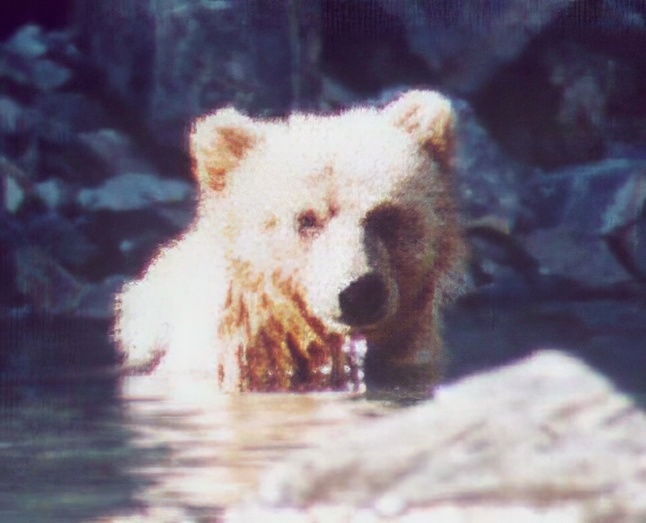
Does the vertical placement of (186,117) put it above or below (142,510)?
above

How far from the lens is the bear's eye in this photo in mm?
2123

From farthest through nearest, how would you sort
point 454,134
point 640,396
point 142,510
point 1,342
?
point 1,342, point 454,134, point 640,396, point 142,510

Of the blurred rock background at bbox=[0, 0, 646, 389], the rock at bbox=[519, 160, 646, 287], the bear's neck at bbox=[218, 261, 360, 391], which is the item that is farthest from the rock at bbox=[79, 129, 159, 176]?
the rock at bbox=[519, 160, 646, 287]

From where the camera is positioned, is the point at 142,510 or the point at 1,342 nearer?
the point at 142,510

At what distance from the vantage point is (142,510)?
1723 millimetres

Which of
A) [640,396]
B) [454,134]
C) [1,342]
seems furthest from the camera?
[1,342]

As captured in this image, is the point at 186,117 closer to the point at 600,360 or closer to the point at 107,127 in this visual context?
the point at 107,127

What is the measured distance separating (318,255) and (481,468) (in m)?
0.55

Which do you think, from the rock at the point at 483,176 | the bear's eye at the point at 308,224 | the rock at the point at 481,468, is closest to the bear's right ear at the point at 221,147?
the bear's eye at the point at 308,224

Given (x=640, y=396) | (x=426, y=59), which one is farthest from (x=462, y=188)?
(x=640, y=396)

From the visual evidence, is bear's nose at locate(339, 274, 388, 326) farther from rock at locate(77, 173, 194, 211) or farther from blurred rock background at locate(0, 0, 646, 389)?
rock at locate(77, 173, 194, 211)

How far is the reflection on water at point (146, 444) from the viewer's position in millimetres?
1766

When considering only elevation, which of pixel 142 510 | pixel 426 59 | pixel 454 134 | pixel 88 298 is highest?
pixel 426 59

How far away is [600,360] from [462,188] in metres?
0.37
